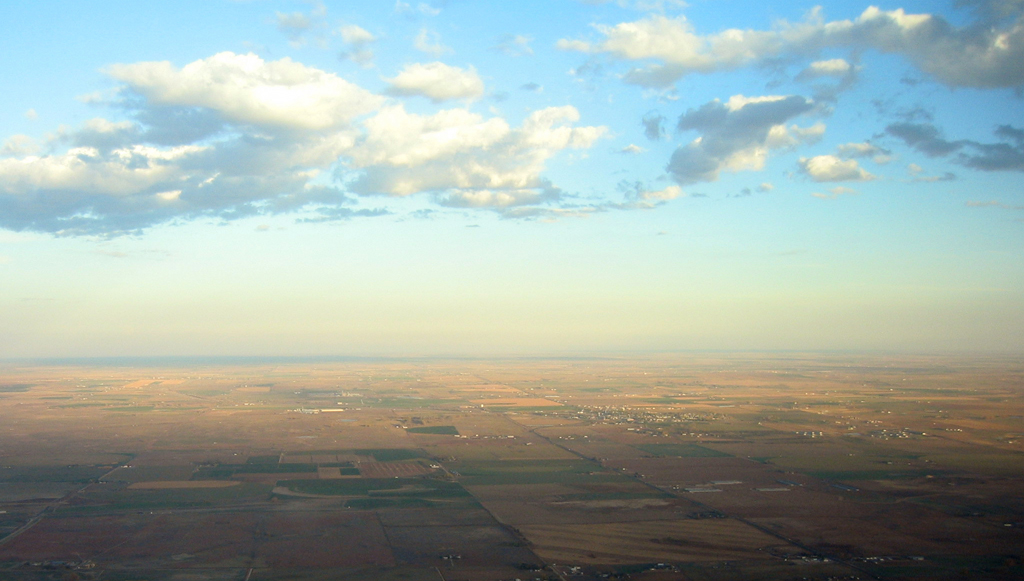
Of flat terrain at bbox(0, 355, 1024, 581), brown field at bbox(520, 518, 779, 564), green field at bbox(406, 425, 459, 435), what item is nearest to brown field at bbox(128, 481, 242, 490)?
flat terrain at bbox(0, 355, 1024, 581)

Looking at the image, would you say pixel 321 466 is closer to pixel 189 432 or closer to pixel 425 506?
pixel 425 506

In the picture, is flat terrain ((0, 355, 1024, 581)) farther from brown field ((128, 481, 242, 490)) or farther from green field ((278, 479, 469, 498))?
brown field ((128, 481, 242, 490))

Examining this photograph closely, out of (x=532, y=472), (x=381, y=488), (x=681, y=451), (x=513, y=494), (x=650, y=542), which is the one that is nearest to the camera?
(x=650, y=542)

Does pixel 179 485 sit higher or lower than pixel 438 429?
higher

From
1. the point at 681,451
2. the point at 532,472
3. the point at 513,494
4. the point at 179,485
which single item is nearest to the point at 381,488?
the point at 513,494

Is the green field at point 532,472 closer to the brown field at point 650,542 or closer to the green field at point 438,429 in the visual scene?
the brown field at point 650,542

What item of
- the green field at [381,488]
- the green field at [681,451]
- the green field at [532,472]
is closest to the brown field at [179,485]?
the green field at [381,488]

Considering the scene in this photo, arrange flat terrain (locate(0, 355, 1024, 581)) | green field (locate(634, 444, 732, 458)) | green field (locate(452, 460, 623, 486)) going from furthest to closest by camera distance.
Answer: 1. green field (locate(634, 444, 732, 458))
2. green field (locate(452, 460, 623, 486))
3. flat terrain (locate(0, 355, 1024, 581))

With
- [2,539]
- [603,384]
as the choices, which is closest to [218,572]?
[2,539]

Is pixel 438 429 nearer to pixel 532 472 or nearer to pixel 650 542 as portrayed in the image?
pixel 532 472
